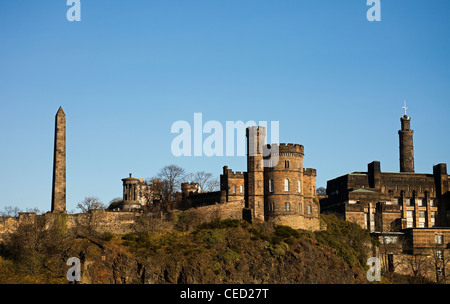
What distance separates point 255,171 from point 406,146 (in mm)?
43018

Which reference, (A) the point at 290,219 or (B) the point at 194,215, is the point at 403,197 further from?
(B) the point at 194,215

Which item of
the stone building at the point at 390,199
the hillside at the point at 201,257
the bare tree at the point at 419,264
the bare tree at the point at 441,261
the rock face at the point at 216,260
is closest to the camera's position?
the hillside at the point at 201,257

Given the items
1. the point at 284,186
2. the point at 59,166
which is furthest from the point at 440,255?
the point at 59,166

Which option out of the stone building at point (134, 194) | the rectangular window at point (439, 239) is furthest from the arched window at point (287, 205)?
the rectangular window at point (439, 239)

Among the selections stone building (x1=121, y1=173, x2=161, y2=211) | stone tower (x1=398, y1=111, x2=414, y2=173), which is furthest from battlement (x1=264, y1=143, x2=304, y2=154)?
stone tower (x1=398, y1=111, x2=414, y2=173)

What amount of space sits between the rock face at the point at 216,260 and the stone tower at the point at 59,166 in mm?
7164

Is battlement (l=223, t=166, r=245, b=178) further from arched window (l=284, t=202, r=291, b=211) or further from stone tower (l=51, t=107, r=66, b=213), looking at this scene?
stone tower (l=51, t=107, r=66, b=213)

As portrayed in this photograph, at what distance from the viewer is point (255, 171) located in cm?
9156

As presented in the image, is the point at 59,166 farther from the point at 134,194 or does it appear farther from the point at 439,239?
the point at 439,239

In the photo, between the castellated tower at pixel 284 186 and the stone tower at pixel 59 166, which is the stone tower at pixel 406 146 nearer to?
the castellated tower at pixel 284 186

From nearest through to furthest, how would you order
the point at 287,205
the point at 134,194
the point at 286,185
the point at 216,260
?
the point at 216,260
the point at 287,205
the point at 286,185
the point at 134,194

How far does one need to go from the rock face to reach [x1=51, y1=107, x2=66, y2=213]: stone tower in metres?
7.16

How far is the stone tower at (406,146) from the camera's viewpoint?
12462cm

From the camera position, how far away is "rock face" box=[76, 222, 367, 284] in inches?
3056
